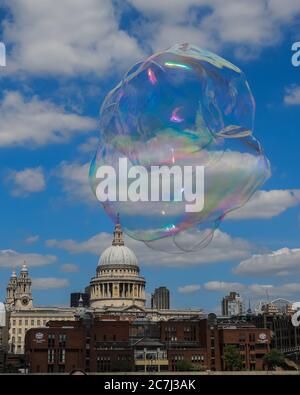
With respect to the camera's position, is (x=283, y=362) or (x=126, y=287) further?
(x=126, y=287)

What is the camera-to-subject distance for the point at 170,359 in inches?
4375

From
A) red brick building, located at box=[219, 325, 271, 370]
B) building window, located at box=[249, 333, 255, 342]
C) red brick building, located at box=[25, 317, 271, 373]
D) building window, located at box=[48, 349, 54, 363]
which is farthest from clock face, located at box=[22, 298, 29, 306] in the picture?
building window, located at box=[249, 333, 255, 342]

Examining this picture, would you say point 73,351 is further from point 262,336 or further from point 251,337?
point 262,336

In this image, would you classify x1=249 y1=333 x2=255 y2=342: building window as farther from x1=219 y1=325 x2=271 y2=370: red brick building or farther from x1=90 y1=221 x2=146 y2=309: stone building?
x1=90 y1=221 x2=146 y2=309: stone building

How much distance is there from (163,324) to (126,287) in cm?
6875

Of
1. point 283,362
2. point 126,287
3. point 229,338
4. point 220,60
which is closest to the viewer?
point 220,60

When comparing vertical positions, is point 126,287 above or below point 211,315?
above

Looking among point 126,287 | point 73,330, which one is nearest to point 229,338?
Result: point 73,330

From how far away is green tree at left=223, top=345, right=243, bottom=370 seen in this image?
10738 centimetres

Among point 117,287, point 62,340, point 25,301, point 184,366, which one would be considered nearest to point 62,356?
point 62,340

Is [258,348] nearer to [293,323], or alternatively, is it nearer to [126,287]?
[293,323]

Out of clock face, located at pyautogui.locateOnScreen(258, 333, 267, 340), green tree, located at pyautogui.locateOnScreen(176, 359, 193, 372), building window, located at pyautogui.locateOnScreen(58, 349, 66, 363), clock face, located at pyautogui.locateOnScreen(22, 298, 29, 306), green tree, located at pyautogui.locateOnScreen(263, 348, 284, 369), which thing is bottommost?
green tree, located at pyautogui.locateOnScreen(176, 359, 193, 372)

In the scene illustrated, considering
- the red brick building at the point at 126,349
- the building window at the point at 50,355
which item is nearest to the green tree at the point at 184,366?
the red brick building at the point at 126,349
